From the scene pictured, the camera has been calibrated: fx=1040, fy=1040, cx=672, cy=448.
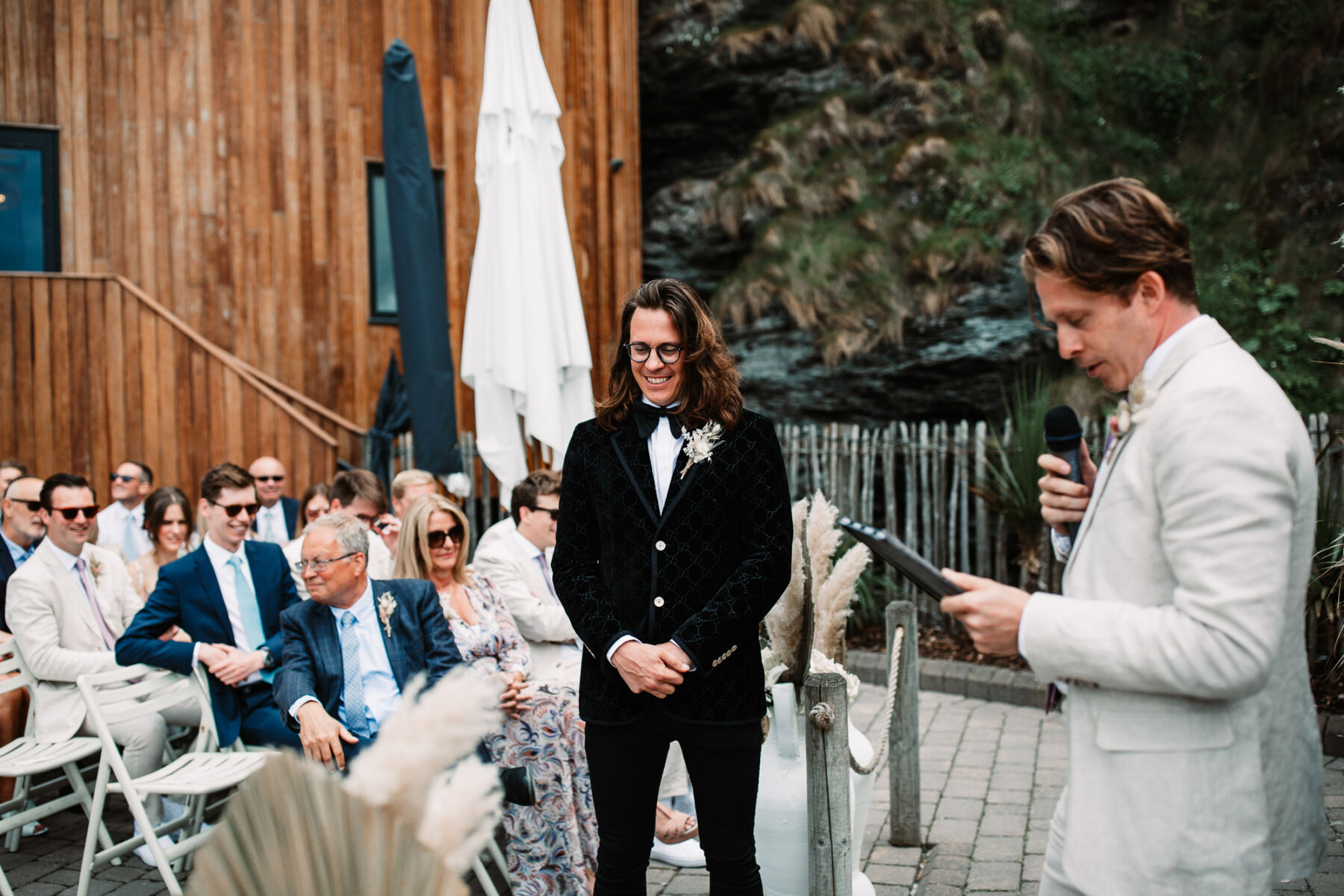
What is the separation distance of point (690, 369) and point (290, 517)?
5702 millimetres

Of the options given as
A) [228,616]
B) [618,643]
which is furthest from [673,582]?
[228,616]

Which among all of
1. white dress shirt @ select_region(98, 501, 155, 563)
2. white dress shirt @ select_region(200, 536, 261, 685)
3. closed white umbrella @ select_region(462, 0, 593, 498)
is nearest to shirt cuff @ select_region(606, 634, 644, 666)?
white dress shirt @ select_region(200, 536, 261, 685)

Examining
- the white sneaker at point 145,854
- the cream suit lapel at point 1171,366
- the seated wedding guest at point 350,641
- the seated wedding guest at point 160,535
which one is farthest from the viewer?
the seated wedding guest at point 160,535

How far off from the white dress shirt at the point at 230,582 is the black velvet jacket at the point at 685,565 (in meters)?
2.61

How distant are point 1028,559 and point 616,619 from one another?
5.92 m

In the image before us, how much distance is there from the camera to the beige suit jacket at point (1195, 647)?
151cm

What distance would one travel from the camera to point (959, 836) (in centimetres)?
474

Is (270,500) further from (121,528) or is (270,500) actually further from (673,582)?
(673,582)

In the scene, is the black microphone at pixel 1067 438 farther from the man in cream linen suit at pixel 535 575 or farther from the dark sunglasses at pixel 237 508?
Answer: the dark sunglasses at pixel 237 508

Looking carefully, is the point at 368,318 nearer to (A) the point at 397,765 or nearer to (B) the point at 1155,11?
(A) the point at 397,765

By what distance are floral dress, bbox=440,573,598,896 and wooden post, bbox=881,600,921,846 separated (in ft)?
4.50

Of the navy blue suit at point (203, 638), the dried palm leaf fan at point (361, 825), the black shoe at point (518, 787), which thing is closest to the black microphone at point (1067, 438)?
the dried palm leaf fan at point (361, 825)

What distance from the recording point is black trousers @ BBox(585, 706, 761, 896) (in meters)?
2.78

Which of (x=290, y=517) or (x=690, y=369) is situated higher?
(x=690, y=369)
